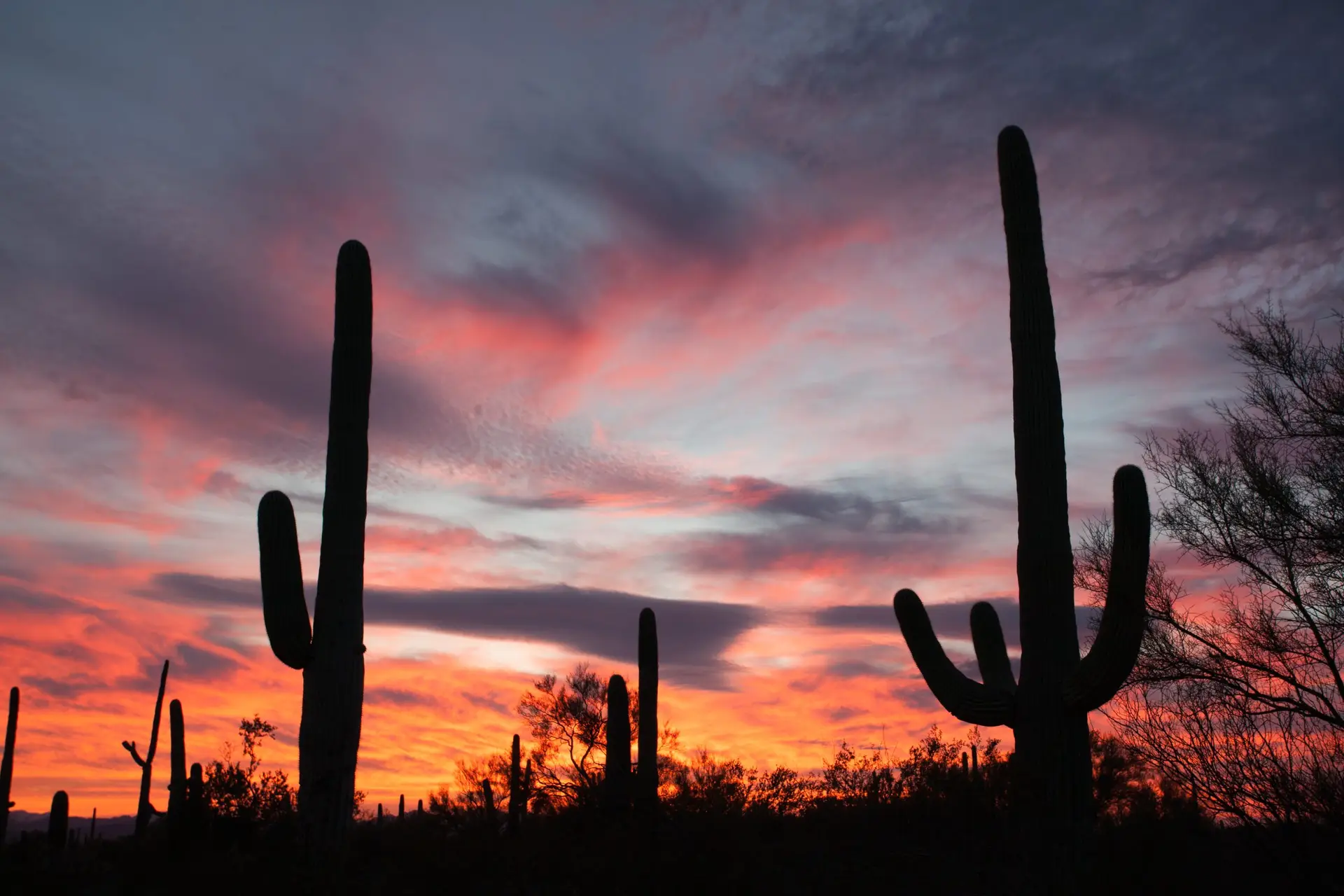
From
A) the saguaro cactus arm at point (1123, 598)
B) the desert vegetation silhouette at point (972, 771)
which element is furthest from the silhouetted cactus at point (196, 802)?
the saguaro cactus arm at point (1123, 598)

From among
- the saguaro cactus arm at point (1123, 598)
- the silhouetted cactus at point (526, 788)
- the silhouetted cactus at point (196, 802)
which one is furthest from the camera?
the silhouetted cactus at point (526, 788)

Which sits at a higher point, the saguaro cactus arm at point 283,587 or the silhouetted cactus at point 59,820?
the saguaro cactus arm at point 283,587

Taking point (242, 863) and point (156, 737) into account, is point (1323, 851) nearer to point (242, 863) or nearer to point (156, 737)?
point (242, 863)

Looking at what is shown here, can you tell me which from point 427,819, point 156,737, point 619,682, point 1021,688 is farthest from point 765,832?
point 156,737

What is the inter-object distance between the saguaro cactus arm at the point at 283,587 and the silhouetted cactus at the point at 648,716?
36.4ft

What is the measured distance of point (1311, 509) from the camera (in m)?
13.6

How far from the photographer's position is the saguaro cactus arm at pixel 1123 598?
7.93 meters

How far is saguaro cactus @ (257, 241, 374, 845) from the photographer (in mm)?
10719

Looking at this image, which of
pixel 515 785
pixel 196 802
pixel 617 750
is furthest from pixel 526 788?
pixel 196 802

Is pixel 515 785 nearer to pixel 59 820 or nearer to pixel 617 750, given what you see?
pixel 617 750

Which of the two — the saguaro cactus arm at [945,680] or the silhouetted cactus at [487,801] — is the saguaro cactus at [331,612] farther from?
the silhouetted cactus at [487,801]

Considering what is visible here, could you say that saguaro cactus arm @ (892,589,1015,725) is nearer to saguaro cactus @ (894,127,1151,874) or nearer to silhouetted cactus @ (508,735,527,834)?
saguaro cactus @ (894,127,1151,874)

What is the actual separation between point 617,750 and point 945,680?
1368 cm

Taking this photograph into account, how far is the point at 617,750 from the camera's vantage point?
22172 millimetres
